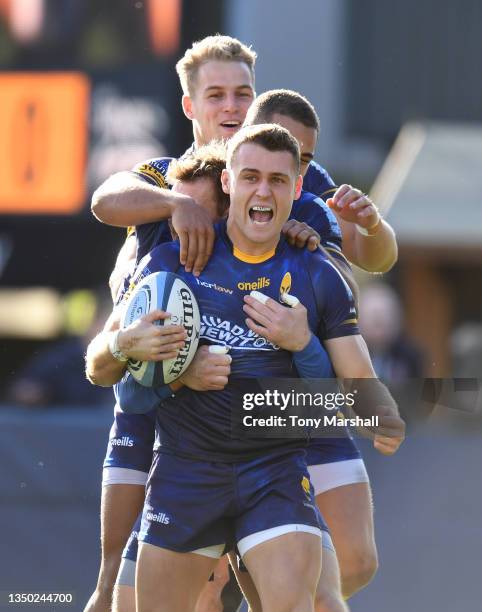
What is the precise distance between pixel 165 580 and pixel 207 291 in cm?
99

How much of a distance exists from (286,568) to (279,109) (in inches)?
70.4

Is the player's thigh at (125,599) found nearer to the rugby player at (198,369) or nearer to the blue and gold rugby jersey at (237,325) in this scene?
the rugby player at (198,369)

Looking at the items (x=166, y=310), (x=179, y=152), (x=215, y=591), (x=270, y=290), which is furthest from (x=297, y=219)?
(x=179, y=152)

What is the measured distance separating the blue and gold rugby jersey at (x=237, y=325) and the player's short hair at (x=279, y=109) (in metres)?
0.67

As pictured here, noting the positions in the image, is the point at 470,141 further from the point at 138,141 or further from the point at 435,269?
the point at 138,141

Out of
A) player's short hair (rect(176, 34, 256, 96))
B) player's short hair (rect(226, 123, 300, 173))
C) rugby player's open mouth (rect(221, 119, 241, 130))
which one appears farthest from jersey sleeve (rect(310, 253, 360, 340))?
player's short hair (rect(176, 34, 256, 96))

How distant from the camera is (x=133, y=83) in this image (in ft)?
39.8

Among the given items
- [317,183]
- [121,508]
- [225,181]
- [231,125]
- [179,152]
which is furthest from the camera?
[179,152]

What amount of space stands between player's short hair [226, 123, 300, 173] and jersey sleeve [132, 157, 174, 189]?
689mm

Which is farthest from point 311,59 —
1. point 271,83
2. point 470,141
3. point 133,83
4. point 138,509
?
point 138,509

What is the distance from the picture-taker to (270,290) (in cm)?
487

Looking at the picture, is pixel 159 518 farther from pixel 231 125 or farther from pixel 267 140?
pixel 231 125

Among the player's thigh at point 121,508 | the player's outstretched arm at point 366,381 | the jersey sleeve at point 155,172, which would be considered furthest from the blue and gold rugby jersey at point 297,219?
the player's thigh at point 121,508

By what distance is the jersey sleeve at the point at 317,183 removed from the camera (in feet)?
19.2
